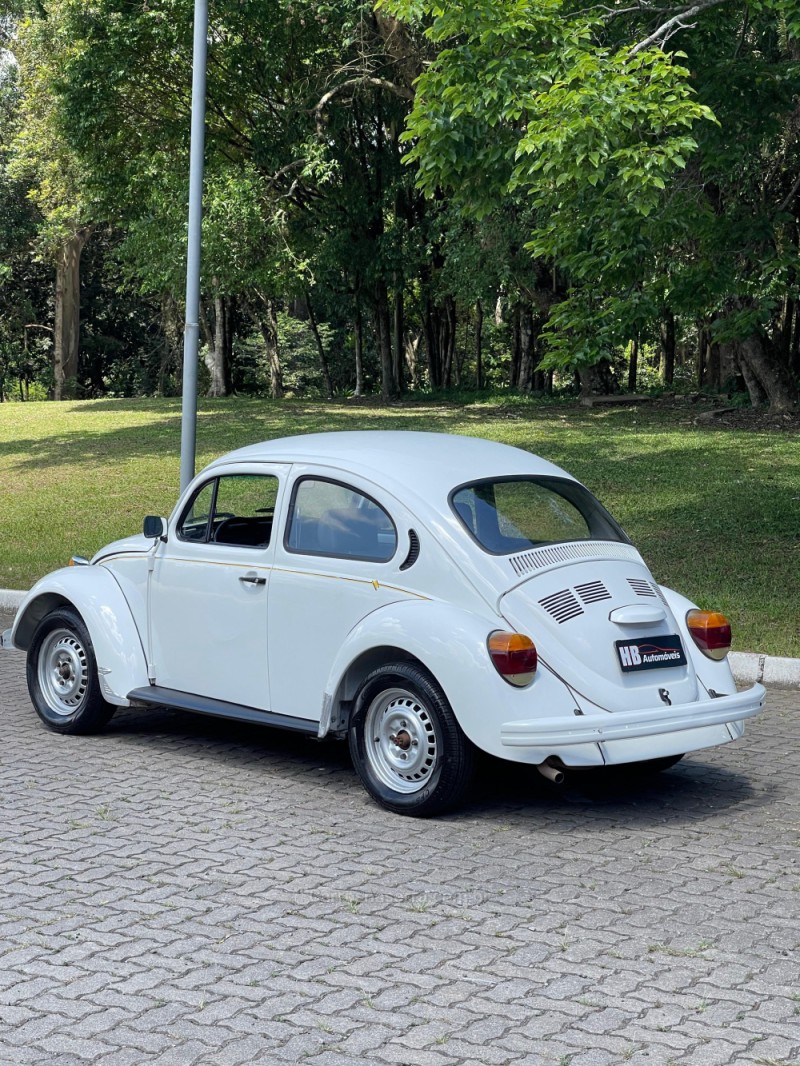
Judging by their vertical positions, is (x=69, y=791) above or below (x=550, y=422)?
below

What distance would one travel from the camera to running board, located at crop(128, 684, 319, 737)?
6657 mm

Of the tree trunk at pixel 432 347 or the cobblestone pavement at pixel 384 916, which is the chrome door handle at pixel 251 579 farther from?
the tree trunk at pixel 432 347

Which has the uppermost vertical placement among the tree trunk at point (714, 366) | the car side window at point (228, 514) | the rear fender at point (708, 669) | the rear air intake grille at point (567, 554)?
the tree trunk at point (714, 366)

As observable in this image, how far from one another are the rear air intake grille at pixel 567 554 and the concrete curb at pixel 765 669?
2.90 meters

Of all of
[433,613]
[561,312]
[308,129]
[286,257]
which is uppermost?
[308,129]

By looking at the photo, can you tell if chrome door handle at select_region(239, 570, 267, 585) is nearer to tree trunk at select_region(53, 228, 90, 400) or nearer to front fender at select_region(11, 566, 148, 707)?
front fender at select_region(11, 566, 148, 707)

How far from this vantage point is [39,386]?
55.2 metres

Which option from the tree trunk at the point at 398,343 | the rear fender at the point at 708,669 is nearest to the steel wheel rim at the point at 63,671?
the rear fender at the point at 708,669

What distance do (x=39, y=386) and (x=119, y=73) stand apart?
30154 millimetres

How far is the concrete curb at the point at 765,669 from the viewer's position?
9.29 m

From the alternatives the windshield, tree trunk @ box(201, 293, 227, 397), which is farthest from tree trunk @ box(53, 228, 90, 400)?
the windshield

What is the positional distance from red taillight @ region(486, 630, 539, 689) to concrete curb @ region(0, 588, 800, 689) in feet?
13.1

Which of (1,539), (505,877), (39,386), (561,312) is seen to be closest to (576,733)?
(505,877)

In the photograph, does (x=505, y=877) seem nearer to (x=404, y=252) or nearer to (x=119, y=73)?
(x=119, y=73)
